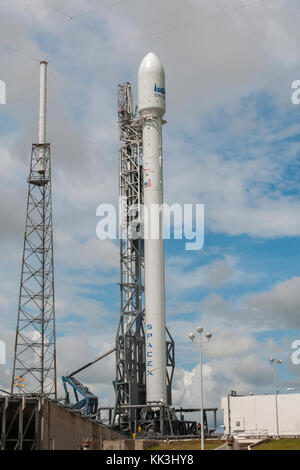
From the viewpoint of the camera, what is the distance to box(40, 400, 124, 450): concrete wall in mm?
59938

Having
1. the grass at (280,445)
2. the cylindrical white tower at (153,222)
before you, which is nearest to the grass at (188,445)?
the grass at (280,445)

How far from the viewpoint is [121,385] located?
79.1 m

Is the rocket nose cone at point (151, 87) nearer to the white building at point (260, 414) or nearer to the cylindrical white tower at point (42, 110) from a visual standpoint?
the cylindrical white tower at point (42, 110)

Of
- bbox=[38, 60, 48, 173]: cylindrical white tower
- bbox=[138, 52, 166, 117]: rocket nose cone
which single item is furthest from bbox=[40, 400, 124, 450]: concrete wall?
bbox=[138, 52, 166, 117]: rocket nose cone

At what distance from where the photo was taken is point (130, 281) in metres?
83.1

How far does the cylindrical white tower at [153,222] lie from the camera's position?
74.9m

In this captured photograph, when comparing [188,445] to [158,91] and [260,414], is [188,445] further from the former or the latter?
[158,91]

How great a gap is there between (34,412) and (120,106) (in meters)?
43.3

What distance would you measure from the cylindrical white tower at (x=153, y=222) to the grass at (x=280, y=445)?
16693mm

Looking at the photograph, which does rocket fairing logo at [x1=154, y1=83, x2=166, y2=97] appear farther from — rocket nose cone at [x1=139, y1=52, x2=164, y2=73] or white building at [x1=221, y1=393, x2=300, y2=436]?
white building at [x1=221, y1=393, x2=300, y2=436]

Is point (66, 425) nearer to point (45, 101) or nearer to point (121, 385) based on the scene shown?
point (121, 385)

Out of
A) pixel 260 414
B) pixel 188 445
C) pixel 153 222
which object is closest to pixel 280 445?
pixel 188 445

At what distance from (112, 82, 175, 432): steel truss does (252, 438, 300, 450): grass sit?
1938 centimetres

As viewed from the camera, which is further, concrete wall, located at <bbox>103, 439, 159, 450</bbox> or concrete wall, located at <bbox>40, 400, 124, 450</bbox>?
concrete wall, located at <bbox>103, 439, 159, 450</bbox>
